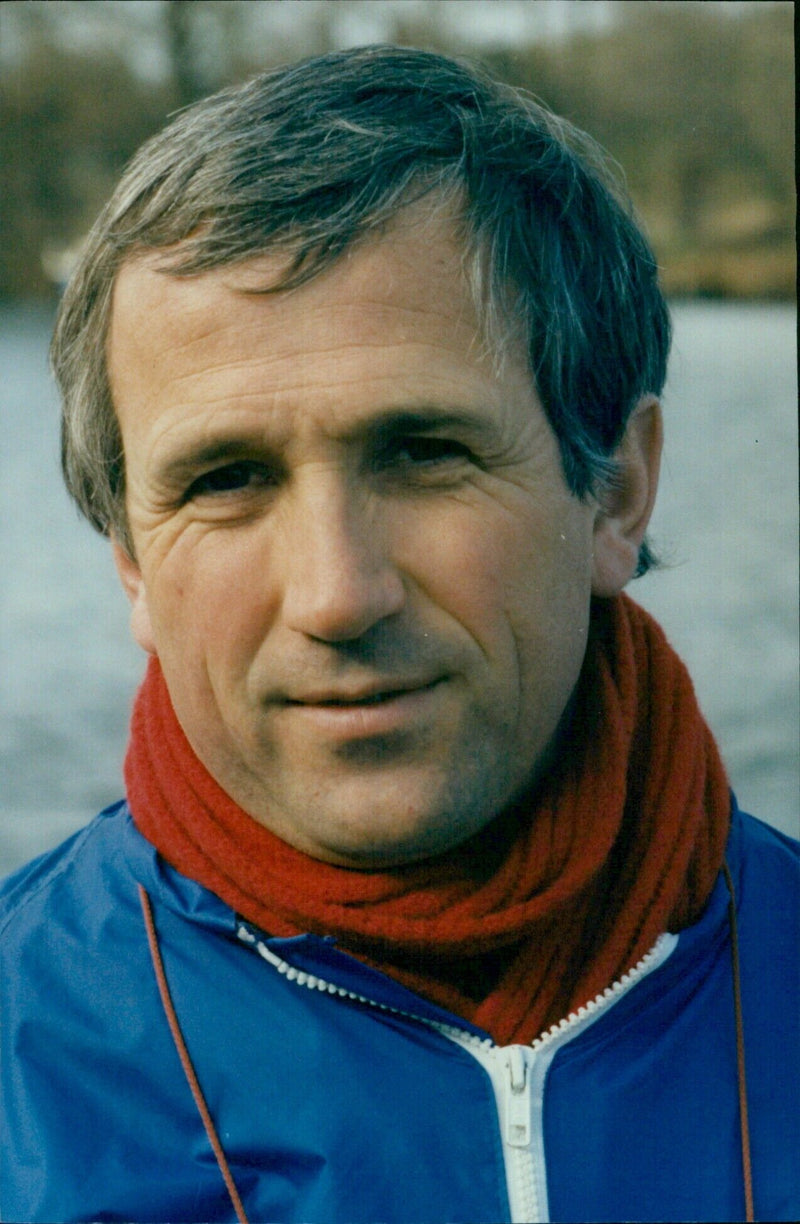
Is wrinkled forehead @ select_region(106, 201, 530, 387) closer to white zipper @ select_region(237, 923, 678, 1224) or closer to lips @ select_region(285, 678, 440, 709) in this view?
lips @ select_region(285, 678, 440, 709)

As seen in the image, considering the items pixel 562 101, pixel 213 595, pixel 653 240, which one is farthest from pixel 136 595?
pixel 562 101

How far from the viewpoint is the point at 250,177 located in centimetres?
155

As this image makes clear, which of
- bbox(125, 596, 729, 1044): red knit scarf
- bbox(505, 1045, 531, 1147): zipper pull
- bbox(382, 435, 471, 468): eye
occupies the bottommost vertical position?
bbox(505, 1045, 531, 1147): zipper pull

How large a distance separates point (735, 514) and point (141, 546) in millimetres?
2368

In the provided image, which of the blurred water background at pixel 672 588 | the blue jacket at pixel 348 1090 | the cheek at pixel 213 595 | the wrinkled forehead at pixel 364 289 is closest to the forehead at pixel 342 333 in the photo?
the wrinkled forehead at pixel 364 289

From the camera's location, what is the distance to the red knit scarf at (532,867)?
1.62 m

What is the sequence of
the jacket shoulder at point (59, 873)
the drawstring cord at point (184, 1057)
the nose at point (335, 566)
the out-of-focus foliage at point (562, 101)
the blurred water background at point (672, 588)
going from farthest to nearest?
the blurred water background at point (672, 588)
the out-of-focus foliage at point (562, 101)
the jacket shoulder at point (59, 873)
the drawstring cord at point (184, 1057)
the nose at point (335, 566)

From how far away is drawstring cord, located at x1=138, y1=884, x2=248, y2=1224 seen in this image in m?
1.54

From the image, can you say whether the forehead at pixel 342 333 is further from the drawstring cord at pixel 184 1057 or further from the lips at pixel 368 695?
the drawstring cord at pixel 184 1057

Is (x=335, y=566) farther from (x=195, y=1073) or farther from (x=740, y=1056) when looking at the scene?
(x=740, y=1056)

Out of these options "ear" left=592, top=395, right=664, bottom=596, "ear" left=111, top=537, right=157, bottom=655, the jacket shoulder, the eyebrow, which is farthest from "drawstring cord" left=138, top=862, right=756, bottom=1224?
the eyebrow

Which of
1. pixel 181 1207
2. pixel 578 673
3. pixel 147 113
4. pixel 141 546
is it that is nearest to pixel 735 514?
pixel 147 113

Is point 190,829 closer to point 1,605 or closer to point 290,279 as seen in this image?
point 290,279

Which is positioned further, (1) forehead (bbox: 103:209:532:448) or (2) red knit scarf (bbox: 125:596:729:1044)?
(2) red knit scarf (bbox: 125:596:729:1044)
